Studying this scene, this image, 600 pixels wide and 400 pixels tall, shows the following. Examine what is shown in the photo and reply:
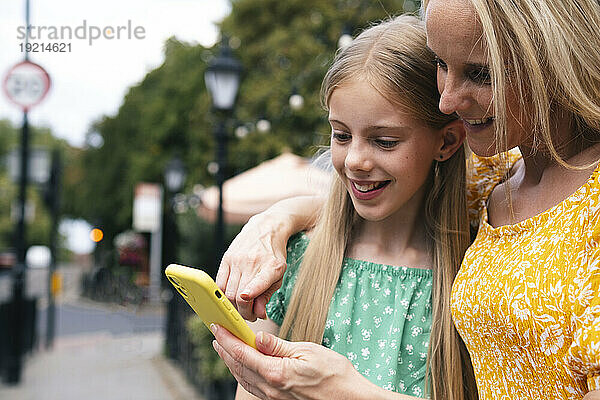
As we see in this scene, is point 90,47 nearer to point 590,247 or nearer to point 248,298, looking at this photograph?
point 248,298

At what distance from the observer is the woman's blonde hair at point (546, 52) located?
1273 millimetres

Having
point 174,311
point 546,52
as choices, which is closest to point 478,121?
point 546,52

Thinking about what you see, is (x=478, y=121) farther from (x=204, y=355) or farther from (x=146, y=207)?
(x=146, y=207)

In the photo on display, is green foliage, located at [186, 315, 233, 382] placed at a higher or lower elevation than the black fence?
higher

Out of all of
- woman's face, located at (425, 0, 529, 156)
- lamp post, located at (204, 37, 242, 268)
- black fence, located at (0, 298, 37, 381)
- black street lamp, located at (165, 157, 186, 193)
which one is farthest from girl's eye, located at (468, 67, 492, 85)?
black street lamp, located at (165, 157, 186, 193)

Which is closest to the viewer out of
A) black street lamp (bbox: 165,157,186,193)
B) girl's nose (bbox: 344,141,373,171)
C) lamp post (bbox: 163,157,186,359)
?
girl's nose (bbox: 344,141,373,171)

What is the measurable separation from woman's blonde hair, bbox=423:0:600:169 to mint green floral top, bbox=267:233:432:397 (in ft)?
1.97

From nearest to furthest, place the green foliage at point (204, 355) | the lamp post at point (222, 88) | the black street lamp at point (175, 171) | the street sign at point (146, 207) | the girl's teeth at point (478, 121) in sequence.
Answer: the girl's teeth at point (478, 121) → the lamp post at point (222, 88) → the green foliage at point (204, 355) → the street sign at point (146, 207) → the black street lamp at point (175, 171)

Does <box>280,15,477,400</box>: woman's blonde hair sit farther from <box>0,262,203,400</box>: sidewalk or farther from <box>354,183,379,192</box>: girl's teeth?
<box>0,262,203,400</box>: sidewalk

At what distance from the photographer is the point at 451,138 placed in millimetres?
1775

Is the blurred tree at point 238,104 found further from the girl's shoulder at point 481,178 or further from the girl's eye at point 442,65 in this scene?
the girl's eye at point 442,65

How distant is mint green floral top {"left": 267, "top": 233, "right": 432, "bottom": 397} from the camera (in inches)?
67.8

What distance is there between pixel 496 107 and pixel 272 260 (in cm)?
61

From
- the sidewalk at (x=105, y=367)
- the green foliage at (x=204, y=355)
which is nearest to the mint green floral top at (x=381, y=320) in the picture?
the green foliage at (x=204, y=355)
